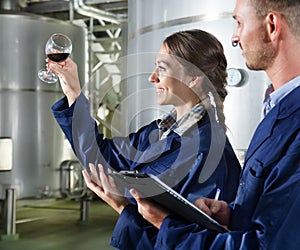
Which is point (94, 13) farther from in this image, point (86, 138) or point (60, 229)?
point (86, 138)

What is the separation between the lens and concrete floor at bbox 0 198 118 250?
4.28 m

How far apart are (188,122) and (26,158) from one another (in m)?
4.01

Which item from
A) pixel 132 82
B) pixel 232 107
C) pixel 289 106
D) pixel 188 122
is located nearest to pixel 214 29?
pixel 232 107

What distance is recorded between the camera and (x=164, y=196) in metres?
0.98

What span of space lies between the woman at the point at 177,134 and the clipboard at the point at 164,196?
0.16 meters

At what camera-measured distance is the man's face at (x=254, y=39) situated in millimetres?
1039

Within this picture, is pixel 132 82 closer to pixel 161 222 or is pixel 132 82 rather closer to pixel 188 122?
pixel 188 122

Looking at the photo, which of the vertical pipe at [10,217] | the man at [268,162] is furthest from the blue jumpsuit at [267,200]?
the vertical pipe at [10,217]

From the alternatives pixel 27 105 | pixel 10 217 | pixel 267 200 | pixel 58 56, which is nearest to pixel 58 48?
pixel 58 56

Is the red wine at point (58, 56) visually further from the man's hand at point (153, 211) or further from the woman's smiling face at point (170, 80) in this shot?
the man's hand at point (153, 211)

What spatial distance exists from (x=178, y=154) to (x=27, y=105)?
404 cm

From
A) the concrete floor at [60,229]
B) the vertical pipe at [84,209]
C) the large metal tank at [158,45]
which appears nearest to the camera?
the large metal tank at [158,45]

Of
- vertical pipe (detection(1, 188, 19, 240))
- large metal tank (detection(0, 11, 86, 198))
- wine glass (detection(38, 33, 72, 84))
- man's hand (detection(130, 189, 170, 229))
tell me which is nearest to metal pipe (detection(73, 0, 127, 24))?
large metal tank (detection(0, 11, 86, 198))

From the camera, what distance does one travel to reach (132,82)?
2812 mm
